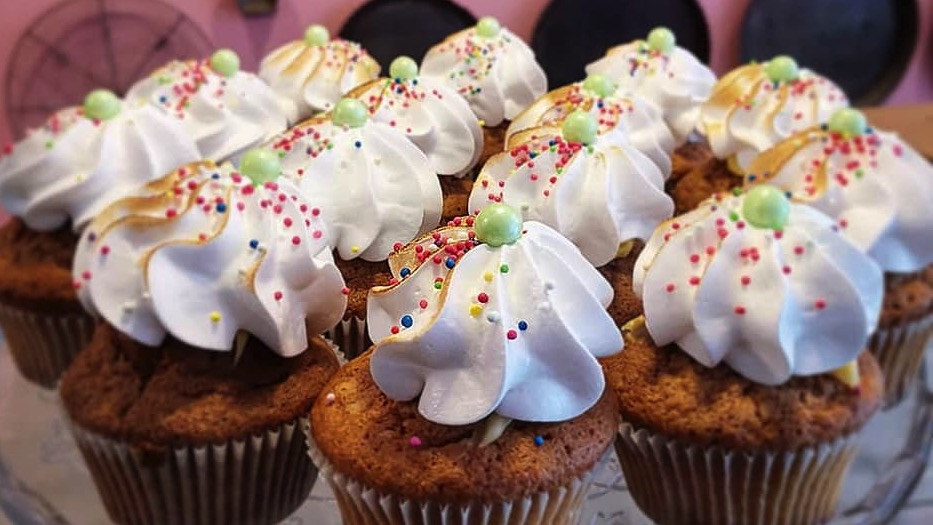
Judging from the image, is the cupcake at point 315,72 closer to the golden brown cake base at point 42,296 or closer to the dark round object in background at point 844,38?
the golden brown cake base at point 42,296

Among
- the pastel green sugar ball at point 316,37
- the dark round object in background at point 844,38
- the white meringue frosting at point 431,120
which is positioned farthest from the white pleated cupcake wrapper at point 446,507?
the dark round object in background at point 844,38

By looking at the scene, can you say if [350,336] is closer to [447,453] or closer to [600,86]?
[447,453]

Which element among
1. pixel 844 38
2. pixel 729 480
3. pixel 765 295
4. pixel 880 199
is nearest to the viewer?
pixel 765 295

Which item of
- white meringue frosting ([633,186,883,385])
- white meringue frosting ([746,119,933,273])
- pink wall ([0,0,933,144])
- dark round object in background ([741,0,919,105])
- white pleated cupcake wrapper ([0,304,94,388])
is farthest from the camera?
dark round object in background ([741,0,919,105])

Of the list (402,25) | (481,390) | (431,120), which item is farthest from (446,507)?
(402,25)

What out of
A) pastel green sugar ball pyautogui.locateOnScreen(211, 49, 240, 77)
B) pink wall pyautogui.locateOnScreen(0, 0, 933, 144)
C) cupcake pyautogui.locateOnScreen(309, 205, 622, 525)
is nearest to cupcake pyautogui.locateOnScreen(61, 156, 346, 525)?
cupcake pyautogui.locateOnScreen(309, 205, 622, 525)

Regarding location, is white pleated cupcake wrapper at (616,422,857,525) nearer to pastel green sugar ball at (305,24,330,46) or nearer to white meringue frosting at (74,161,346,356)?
white meringue frosting at (74,161,346,356)

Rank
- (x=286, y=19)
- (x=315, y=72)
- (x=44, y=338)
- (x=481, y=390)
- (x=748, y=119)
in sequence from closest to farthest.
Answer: (x=481, y=390) < (x=44, y=338) < (x=748, y=119) < (x=315, y=72) < (x=286, y=19)
